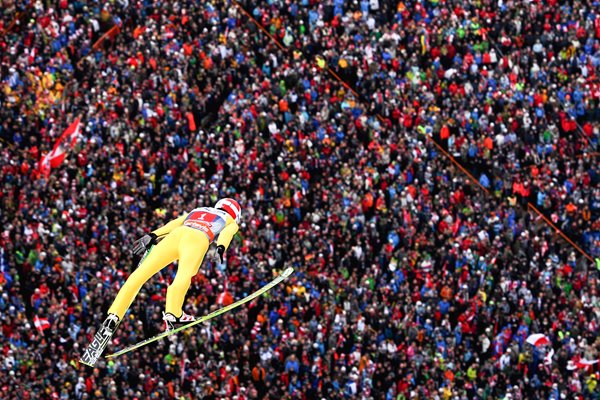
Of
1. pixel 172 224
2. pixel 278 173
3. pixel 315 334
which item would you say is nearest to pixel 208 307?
Result: pixel 315 334

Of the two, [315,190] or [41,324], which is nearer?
[41,324]

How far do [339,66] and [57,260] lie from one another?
11.5m

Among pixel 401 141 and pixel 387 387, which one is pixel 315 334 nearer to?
pixel 387 387

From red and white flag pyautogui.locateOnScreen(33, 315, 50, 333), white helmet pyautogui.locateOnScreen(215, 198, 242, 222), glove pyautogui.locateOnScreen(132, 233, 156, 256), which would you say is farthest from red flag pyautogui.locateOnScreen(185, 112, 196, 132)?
glove pyautogui.locateOnScreen(132, 233, 156, 256)

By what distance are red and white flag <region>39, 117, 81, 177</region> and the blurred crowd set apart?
0.76ft

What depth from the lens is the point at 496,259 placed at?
47781 mm

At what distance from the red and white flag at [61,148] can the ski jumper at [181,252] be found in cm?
1815

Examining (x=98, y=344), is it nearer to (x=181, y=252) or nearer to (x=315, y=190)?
(x=181, y=252)

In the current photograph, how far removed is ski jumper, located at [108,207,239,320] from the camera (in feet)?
99.6

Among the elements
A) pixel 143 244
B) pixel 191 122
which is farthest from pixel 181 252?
pixel 191 122

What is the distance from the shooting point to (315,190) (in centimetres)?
4928

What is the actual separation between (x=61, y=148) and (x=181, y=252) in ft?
62.7

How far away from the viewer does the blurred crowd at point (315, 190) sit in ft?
146

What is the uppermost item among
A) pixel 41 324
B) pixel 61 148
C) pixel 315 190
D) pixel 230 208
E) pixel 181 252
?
pixel 61 148
